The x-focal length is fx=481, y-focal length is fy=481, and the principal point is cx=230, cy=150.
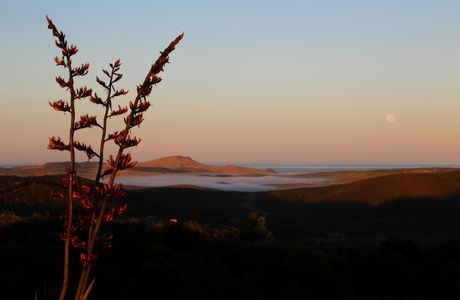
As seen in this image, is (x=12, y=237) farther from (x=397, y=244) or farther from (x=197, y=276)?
(x=397, y=244)

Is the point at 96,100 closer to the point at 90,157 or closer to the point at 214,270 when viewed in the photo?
the point at 90,157

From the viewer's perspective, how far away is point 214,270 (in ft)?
32.2

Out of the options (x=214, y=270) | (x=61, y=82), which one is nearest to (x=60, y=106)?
(x=61, y=82)

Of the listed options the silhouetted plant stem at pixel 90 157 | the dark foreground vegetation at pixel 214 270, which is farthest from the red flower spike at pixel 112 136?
the dark foreground vegetation at pixel 214 270

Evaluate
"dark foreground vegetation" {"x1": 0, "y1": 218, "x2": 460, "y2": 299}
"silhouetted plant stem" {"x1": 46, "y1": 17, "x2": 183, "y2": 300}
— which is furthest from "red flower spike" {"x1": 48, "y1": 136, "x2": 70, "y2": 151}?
"dark foreground vegetation" {"x1": 0, "y1": 218, "x2": 460, "y2": 299}

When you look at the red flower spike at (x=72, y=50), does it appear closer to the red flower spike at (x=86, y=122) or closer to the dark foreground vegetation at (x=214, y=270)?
the red flower spike at (x=86, y=122)

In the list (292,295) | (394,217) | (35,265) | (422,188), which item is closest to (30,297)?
(35,265)

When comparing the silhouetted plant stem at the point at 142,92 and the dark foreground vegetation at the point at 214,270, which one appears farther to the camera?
the dark foreground vegetation at the point at 214,270

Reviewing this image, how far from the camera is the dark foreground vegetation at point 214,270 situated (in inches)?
313

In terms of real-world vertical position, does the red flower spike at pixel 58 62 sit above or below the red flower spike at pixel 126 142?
above

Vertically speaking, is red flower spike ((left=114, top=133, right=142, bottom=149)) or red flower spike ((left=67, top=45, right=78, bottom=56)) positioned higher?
red flower spike ((left=67, top=45, right=78, bottom=56))

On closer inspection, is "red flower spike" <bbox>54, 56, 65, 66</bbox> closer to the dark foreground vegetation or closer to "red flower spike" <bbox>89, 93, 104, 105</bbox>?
"red flower spike" <bbox>89, 93, 104, 105</bbox>

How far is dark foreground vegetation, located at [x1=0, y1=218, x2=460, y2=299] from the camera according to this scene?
7.94m

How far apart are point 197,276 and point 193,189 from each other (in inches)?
3450
